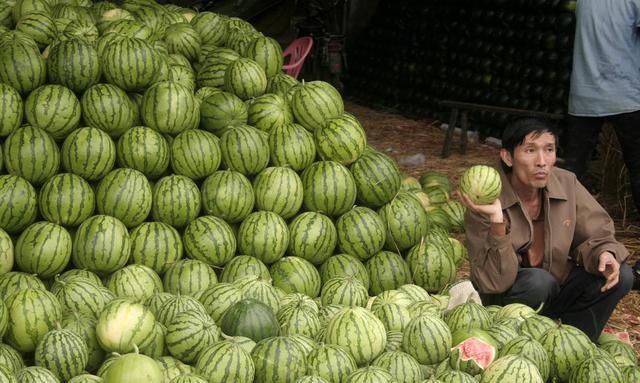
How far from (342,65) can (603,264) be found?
797 cm

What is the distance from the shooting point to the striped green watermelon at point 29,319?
3.19 m

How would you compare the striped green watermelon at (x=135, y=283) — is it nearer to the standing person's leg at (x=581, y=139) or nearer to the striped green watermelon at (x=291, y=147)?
the striped green watermelon at (x=291, y=147)

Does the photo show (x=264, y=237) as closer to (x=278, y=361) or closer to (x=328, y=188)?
(x=328, y=188)

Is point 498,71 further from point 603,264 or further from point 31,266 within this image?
point 31,266

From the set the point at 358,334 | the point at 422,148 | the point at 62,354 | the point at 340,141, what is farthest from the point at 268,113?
the point at 422,148

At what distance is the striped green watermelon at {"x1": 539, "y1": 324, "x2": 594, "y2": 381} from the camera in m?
3.31

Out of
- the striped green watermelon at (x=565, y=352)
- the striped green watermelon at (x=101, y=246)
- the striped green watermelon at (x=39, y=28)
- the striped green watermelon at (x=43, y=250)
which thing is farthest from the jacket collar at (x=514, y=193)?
the striped green watermelon at (x=39, y=28)


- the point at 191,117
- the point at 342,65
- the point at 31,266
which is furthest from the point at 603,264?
the point at 342,65

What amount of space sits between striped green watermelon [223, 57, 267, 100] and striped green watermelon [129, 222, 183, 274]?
99 centimetres

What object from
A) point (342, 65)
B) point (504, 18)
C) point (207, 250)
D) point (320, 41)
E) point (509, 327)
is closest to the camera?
point (509, 327)

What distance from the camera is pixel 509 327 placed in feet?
11.4

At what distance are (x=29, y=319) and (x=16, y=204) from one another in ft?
2.84

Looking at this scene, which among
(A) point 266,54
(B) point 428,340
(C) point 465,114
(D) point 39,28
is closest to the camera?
(B) point 428,340

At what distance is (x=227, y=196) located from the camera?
4207 mm
